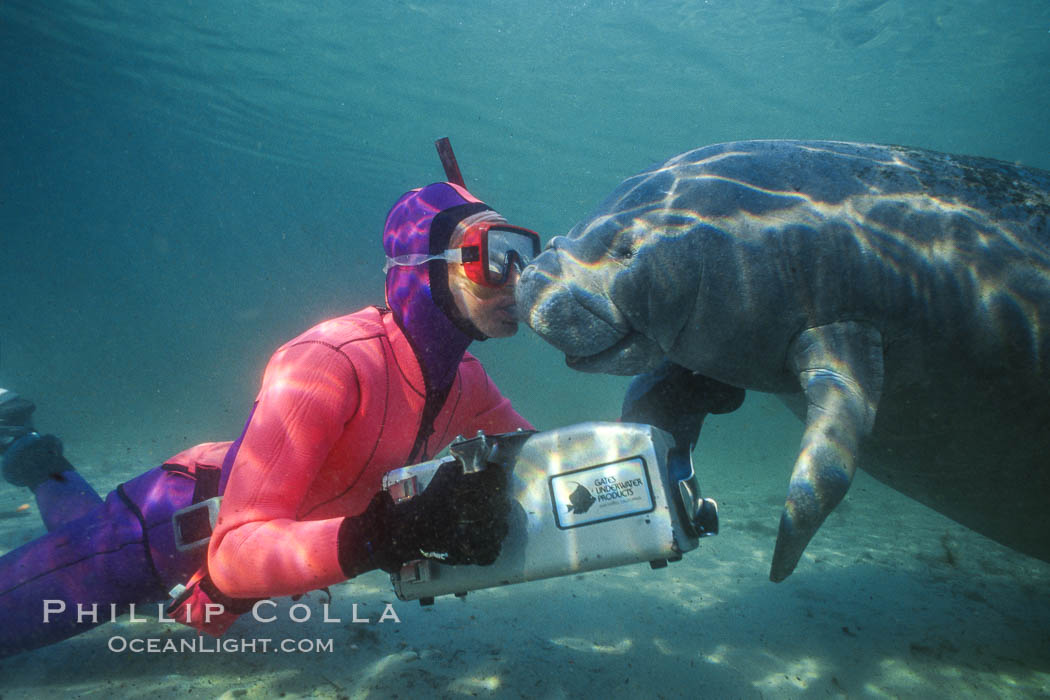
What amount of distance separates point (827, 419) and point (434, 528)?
144 centimetres

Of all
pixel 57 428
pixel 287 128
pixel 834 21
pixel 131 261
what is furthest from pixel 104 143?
pixel 131 261

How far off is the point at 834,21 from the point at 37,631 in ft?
67.9

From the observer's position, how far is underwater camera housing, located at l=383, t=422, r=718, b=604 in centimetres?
167

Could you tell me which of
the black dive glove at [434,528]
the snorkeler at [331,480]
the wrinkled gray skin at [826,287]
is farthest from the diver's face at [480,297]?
the black dive glove at [434,528]

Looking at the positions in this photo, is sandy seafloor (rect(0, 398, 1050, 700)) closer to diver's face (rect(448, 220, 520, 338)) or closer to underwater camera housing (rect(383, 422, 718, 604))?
underwater camera housing (rect(383, 422, 718, 604))

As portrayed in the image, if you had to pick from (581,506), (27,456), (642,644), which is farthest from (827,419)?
(27,456)

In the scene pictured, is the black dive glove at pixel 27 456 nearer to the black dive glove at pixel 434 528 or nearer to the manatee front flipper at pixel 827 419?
the black dive glove at pixel 434 528

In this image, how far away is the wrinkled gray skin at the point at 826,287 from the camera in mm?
2039

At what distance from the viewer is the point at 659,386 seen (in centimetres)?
257

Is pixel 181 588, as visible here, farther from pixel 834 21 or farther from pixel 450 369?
pixel 834 21

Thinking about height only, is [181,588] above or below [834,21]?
below

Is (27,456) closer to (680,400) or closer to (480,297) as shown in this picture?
(480,297)

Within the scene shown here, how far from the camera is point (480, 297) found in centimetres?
239

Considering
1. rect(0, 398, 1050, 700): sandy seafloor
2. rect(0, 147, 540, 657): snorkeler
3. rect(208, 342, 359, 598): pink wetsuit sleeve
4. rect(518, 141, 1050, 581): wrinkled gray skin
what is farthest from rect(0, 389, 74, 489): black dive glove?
rect(518, 141, 1050, 581): wrinkled gray skin
